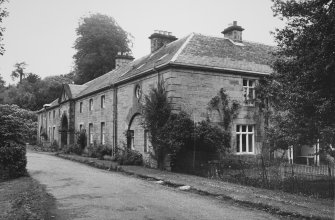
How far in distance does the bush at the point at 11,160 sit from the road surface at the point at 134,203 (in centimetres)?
187

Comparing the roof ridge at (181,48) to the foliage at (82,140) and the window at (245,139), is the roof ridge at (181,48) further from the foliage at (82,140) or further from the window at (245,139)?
the foliage at (82,140)

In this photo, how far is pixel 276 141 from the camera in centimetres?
1293

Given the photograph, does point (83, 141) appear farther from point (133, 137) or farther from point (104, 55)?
point (104, 55)

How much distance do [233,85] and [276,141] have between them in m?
8.64

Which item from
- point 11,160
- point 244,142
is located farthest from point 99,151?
point 11,160

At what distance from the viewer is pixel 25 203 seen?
9.82 meters

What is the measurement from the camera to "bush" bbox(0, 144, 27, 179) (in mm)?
15714

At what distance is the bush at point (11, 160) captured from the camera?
15.7 metres

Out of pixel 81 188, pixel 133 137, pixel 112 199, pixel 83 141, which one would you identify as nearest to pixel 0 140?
pixel 81 188

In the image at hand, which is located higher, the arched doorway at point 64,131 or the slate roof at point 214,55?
the slate roof at point 214,55

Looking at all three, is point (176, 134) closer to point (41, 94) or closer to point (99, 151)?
point (99, 151)

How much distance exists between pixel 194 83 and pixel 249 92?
4122 millimetres

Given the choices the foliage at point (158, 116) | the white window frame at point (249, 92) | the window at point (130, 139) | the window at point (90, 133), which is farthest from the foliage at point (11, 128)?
the window at point (90, 133)

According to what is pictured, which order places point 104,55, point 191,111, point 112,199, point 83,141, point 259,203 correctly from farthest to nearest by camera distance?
1. point 104,55
2. point 83,141
3. point 191,111
4. point 112,199
5. point 259,203
